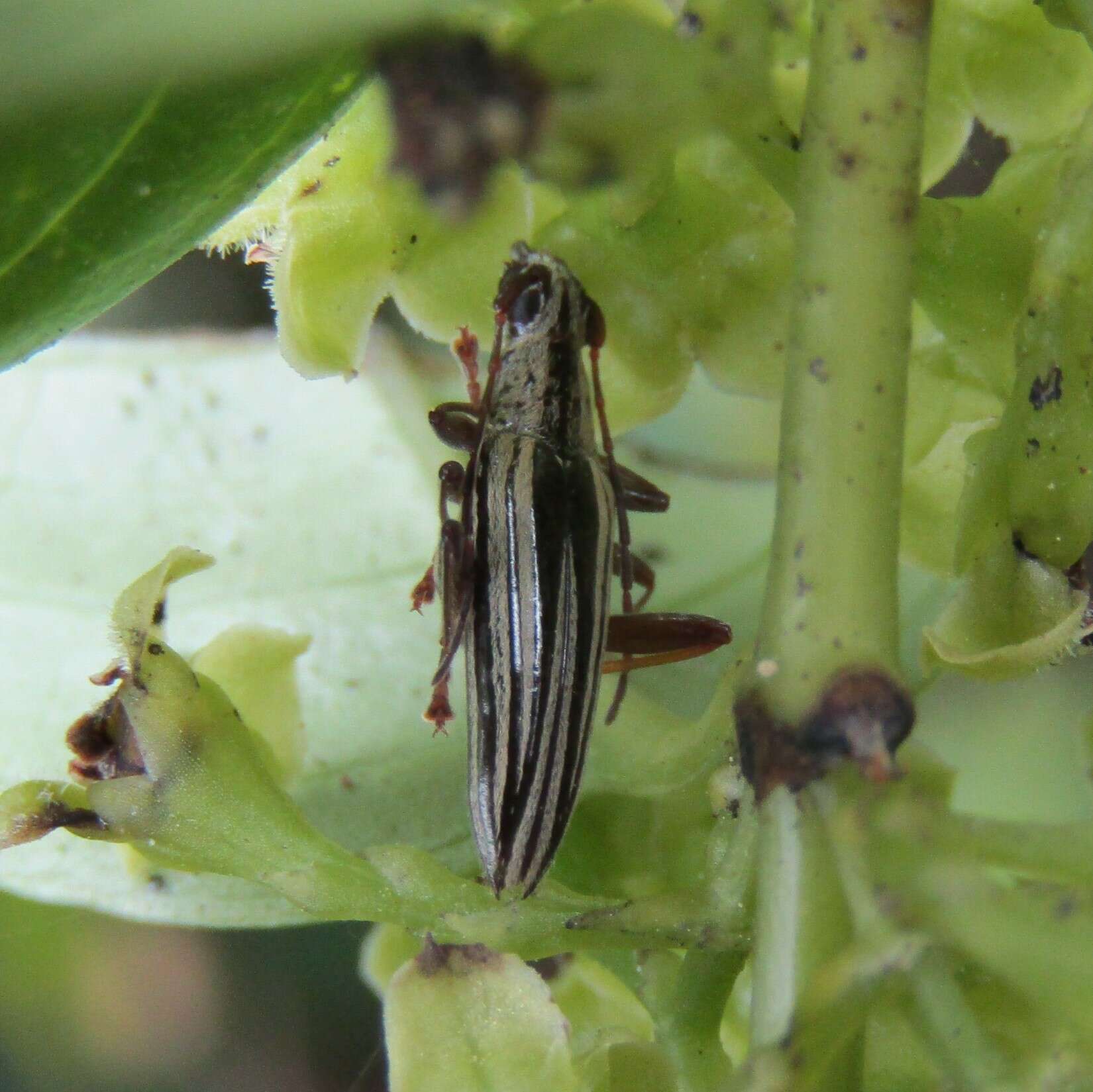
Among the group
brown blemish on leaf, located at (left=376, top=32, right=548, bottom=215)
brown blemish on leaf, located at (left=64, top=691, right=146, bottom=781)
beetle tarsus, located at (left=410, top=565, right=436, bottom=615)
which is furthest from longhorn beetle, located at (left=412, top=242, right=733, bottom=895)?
brown blemish on leaf, located at (left=376, top=32, right=548, bottom=215)

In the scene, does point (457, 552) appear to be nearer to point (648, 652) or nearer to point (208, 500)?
point (648, 652)

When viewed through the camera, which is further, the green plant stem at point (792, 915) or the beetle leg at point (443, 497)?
the beetle leg at point (443, 497)

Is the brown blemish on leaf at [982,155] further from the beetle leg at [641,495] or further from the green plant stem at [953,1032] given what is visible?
the green plant stem at [953,1032]

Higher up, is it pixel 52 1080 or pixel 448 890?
pixel 448 890

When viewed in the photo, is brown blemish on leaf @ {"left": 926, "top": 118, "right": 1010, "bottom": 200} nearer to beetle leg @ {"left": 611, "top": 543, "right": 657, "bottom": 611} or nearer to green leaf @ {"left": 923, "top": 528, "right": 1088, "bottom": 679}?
green leaf @ {"left": 923, "top": 528, "right": 1088, "bottom": 679}

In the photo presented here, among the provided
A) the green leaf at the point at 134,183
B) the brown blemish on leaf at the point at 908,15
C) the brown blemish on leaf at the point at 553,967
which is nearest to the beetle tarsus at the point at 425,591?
the brown blemish on leaf at the point at 553,967

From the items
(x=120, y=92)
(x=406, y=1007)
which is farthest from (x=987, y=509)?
(x=120, y=92)
